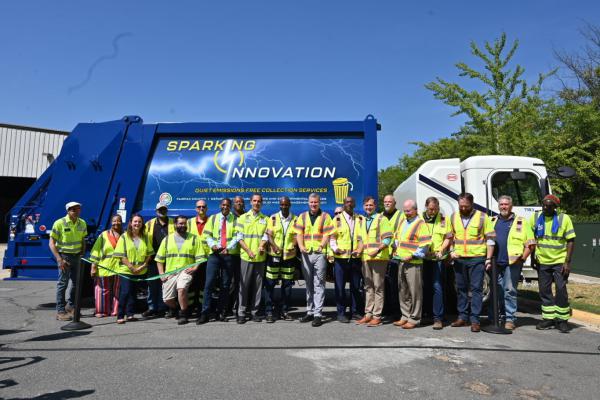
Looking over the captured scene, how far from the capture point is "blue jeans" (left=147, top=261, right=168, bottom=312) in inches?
269

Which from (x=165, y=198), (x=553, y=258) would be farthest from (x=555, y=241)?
(x=165, y=198)

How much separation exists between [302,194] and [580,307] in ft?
16.6

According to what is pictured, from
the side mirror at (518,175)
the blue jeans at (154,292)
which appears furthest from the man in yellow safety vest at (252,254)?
the side mirror at (518,175)

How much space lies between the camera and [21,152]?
2191 centimetres

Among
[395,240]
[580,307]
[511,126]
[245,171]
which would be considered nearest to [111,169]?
[245,171]

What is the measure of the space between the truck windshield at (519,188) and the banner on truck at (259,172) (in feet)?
7.79

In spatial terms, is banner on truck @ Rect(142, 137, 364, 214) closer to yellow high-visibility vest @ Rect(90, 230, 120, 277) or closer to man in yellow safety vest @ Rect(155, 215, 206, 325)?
man in yellow safety vest @ Rect(155, 215, 206, 325)

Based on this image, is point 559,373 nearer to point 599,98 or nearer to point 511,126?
point 511,126

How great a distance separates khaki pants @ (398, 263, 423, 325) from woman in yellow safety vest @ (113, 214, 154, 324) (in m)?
3.83

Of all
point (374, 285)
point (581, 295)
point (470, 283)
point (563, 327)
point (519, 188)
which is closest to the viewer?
point (563, 327)

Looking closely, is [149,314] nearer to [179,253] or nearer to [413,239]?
[179,253]

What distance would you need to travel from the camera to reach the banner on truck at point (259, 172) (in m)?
7.34

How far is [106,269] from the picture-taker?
662 cm

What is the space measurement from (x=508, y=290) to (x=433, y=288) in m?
1.00
